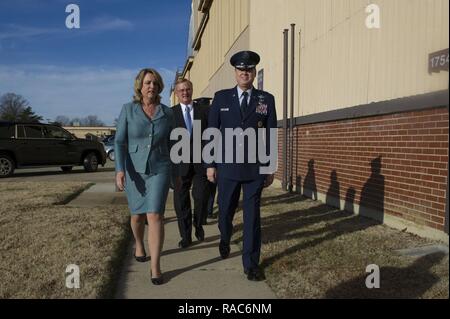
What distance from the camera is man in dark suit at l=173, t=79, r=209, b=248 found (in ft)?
18.5

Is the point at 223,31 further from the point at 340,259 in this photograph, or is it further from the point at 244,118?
the point at 340,259

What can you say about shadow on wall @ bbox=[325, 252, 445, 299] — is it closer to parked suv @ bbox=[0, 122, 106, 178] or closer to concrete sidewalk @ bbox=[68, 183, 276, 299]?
concrete sidewalk @ bbox=[68, 183, 276, 299]

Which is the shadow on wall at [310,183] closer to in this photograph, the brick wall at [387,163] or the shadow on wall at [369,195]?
the brick wall at [387,163]

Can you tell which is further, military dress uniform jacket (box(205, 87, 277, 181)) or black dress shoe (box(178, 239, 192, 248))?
black dress shoe (box(178, 239, 192, 248))

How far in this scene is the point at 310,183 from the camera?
9.34 m

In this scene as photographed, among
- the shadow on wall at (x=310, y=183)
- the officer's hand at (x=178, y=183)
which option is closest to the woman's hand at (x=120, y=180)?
the officer's hand at (x=178, y=183)

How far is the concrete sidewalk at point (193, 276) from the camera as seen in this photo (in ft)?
12.9

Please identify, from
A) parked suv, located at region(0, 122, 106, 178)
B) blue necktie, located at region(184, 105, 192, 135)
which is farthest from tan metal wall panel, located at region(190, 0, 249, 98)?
blue necktie, located at region(184, 105, 192, 135)

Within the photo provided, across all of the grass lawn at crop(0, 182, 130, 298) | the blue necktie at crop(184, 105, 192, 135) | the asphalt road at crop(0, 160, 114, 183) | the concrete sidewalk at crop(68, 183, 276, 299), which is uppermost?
the blue necktie at crop(184, 105, 192, 135)

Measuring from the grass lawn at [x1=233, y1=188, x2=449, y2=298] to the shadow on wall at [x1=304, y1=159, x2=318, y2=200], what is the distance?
6.24ft

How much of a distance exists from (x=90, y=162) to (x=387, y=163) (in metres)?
13.4

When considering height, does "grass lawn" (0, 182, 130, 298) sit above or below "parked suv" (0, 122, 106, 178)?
below

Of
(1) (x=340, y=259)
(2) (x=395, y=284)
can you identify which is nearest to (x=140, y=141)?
(1) (x=340, y=259)
